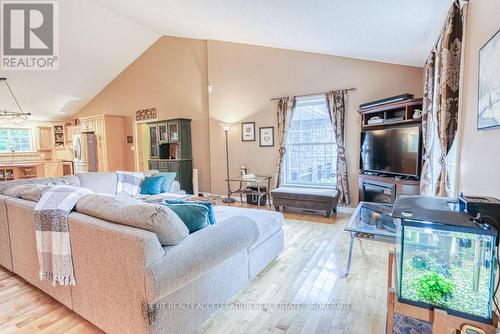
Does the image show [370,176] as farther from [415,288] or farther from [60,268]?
[60,268]

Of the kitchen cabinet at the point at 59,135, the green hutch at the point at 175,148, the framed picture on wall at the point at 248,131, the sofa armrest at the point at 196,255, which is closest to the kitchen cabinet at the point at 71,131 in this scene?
the kitchen cabinet at the point at 59,135

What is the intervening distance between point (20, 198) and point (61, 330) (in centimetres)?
128

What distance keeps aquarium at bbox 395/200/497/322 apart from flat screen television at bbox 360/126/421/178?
2.52m

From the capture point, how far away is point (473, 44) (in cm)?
179

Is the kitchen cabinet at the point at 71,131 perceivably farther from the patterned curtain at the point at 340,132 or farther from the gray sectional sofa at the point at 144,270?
the patterned curtain at the point at 340,132

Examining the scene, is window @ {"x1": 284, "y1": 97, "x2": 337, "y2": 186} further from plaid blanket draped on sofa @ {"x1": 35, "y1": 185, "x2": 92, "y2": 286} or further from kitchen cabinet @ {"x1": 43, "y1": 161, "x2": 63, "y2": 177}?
kitchen cabinet @ {"x1": 43, "y1": 161, "x2": 63, "y2": 177}

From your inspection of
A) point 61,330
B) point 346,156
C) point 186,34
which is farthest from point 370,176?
point 186,34

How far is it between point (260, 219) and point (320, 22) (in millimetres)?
2320

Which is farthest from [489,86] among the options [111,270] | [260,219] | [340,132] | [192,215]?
[340,132]

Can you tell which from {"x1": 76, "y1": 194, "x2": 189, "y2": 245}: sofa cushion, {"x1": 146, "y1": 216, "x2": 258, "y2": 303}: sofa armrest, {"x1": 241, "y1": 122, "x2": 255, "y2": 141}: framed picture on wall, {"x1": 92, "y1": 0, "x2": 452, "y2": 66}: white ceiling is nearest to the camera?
{"x1": 146, "y1": 216, "x2": 258, "y2": 303}: sofa armrest

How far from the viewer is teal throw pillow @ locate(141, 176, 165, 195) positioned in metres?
4.25

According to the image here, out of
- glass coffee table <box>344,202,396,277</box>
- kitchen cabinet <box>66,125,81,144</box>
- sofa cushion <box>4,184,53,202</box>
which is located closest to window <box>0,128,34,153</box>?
kitchen cabinet <box>66,125,81,144</box>

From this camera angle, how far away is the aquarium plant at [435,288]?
1.19 meters

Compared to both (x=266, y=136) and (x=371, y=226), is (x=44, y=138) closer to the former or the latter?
(x=266, y=136)
